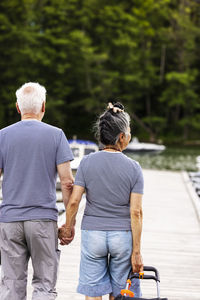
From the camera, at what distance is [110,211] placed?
3010 mm

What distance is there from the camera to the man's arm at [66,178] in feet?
10.3

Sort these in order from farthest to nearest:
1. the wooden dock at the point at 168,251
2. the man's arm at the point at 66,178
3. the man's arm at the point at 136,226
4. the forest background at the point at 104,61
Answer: the forest background at the point at 104,61 → the wooden dock at the point at 168,251 → the man's arm at the point at 66,178 → the man's arm at the point at 136,226

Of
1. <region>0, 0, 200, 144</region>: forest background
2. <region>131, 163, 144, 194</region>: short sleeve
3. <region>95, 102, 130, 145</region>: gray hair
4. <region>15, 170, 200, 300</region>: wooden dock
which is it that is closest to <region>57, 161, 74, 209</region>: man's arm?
<region>95, 102, 130, 145</region>: gray hair

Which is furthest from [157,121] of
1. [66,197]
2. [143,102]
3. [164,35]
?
[66,197]

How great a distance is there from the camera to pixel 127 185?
9.87 ft

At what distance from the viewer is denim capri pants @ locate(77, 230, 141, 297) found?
300 centimetres

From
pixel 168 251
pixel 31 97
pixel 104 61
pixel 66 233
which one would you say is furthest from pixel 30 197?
pixel 104 61

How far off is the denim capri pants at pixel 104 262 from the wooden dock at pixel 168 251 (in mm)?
1352

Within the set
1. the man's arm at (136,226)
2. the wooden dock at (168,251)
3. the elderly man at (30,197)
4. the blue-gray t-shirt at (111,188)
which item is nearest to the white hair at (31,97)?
the elderly man at (30,197)

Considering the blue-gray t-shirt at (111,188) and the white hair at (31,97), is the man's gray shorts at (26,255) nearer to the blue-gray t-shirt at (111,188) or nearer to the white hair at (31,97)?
the blue-gray t-shirt at (111,188)

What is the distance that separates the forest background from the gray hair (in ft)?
145

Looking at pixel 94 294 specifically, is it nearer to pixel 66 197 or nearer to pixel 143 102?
pixel 66 197

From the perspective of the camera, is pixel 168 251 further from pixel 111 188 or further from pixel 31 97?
pixel 31 97

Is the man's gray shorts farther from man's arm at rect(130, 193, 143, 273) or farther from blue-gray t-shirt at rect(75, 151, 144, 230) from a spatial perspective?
man's arm at rect(130, 193, 143, 273)
